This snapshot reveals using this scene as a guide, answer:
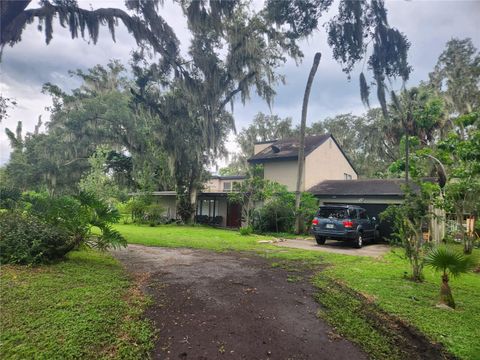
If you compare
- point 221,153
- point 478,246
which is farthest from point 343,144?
point 478,246

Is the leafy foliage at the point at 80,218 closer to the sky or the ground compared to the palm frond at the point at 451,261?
closer to the sky

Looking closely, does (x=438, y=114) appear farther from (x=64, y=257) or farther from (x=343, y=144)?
(x=64, y=257)

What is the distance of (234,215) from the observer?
2178 cm

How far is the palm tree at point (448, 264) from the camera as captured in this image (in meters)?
4.39

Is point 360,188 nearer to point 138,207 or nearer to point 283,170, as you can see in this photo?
point 283,170

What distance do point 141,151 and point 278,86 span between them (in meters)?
12.8

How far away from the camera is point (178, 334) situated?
3139 millimetres

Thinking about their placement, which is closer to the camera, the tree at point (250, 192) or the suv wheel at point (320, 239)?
the suv wheel at point (320, 239)

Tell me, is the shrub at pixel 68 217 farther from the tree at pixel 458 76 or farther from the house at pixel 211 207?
the tree at pixel 458 76

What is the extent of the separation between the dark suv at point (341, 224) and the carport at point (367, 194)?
3691mm

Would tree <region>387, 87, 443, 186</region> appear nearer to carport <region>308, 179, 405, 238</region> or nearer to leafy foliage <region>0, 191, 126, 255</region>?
carport <region>308, 179, 405, 238</region>

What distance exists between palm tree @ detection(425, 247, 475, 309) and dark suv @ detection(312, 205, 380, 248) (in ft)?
21.1

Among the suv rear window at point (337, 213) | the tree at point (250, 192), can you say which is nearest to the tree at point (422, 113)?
the suv rear window at point (337, 213)

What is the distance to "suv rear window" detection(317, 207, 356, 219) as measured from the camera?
1122 centimetres
